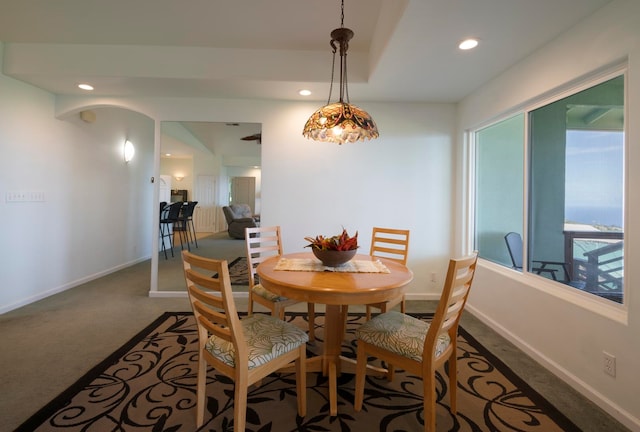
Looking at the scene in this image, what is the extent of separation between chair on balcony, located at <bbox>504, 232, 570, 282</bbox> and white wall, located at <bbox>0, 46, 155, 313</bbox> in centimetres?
499

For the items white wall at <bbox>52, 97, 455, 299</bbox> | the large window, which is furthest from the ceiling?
the large window

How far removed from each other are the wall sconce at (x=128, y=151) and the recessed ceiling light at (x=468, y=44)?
15.8 feet

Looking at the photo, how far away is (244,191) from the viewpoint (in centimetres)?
357

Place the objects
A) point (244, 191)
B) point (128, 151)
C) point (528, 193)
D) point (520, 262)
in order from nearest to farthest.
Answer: point (528, 193)
point (520, 262)
point (244, 191)
point (128, 151)

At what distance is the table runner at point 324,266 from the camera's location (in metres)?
1.81

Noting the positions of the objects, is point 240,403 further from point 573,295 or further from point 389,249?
point 573,295

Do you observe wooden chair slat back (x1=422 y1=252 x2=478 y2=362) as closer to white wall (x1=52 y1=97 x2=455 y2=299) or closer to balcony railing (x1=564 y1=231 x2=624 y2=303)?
balcony railing (x1=564 y1=231 x2=624 y2=303)

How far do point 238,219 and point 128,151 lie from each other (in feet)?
8.40

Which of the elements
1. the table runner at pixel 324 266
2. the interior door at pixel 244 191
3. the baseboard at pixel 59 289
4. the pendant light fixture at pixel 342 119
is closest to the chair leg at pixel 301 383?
the table runner at pixel 324 266

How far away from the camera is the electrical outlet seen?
161 cm

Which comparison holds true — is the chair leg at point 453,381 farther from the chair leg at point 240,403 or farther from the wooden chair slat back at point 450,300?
the chair leg at point 240,403

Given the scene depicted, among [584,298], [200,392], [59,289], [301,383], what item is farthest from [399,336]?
[59,289]

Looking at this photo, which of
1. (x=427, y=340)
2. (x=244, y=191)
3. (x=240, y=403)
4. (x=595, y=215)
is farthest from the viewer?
(x=244, y=191)

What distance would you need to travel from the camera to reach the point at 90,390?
5.68ft
